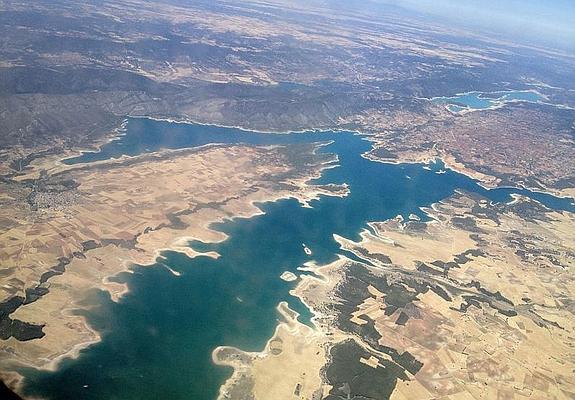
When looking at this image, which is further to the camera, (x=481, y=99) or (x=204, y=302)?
(x=481, y=99)

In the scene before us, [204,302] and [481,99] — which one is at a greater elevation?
[481,99]

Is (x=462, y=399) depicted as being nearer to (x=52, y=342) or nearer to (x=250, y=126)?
(x=52, y=342)

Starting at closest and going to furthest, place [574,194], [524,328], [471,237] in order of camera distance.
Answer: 1. [524,328]
2. [471,237]
3. [574,194]

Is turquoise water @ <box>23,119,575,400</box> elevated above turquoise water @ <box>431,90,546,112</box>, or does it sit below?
below

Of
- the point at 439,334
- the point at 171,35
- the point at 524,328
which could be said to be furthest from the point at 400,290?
the point at 171,35
